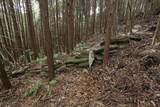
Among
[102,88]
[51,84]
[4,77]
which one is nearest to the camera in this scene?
[102,88]

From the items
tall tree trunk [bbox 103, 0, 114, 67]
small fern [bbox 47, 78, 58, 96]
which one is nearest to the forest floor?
small fern [bbox 47, 78, 58, 96]

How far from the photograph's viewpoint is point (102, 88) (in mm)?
4047

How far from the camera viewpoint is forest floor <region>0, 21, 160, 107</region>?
3.32 metres

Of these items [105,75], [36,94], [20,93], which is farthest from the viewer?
[20,93]

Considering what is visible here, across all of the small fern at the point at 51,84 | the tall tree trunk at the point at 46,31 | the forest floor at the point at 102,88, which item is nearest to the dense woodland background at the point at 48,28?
the tall tree trunk at the point at 46,31

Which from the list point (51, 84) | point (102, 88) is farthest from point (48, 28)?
point (102, 88)

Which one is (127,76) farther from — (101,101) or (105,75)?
(101,101)

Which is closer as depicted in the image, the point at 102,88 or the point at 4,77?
the point at 102,88

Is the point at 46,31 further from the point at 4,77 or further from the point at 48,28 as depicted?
the point at 4,77

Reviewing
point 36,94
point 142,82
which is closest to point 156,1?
point 142,82

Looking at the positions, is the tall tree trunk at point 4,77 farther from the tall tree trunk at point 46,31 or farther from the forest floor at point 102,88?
the tall tree trunk at point 46,31

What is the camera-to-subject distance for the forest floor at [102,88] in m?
3.32

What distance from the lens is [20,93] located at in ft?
17.5

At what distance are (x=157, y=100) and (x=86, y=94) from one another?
2085 millimetres
